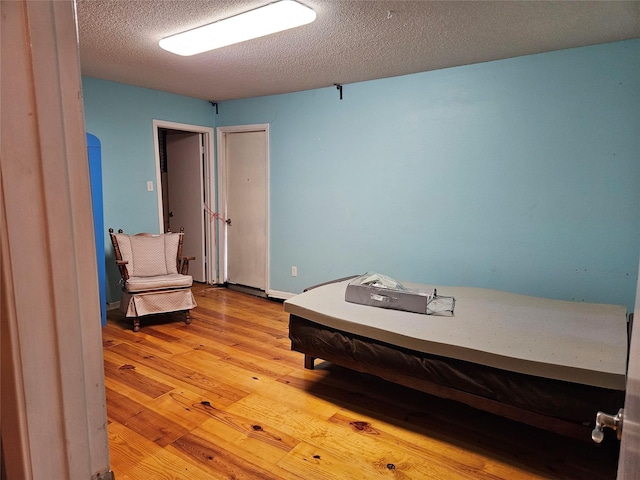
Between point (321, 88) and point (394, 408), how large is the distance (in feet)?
10.4

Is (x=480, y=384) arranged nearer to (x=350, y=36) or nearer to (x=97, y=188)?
(x=350, y=36)

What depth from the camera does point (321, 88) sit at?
13.6ft

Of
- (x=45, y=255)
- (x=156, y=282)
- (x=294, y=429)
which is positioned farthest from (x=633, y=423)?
(x=156, y=282)

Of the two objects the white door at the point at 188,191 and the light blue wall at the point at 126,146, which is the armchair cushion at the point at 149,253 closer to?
the light blue wall at the point at 126,146

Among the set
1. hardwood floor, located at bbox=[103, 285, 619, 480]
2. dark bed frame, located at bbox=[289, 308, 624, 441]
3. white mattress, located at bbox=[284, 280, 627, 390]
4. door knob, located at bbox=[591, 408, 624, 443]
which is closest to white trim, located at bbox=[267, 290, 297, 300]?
hardwood floor, located at bbox=[103, 285, 619, 480]

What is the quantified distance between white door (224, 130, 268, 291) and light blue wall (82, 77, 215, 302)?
817 millimetres

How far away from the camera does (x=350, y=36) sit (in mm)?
2662

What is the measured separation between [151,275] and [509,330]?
10.8 ft

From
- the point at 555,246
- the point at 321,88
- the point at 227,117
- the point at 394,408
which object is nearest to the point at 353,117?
the point at 321,88

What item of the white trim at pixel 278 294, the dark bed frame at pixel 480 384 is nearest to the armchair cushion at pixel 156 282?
the white trim at pixel 278 294

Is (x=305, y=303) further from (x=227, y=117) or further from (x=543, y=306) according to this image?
(x=227, y=117)

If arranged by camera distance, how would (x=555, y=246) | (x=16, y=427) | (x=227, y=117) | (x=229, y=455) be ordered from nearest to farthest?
(x=16, y=427) → (x=229, y=455) → (x=555, y=246) → (x=227, y=117)

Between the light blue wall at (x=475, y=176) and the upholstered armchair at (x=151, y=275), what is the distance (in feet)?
4.01

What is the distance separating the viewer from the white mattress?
1.87 m
